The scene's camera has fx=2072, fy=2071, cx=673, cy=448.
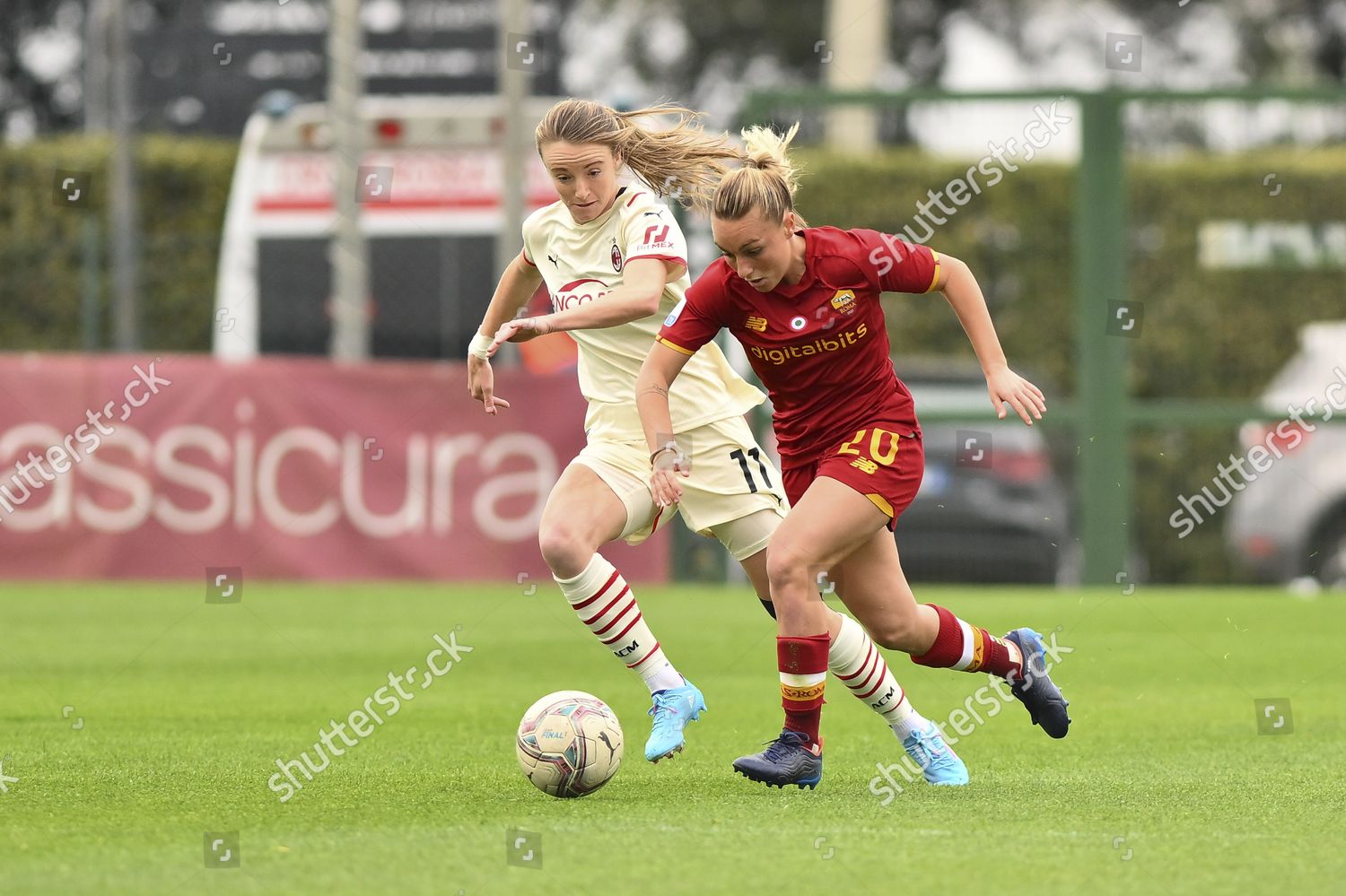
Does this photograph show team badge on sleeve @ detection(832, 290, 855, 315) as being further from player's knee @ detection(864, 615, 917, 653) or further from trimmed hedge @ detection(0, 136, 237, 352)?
trimmed hedge @ detection(0, 136, 237, 352)

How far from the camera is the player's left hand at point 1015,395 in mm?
5891

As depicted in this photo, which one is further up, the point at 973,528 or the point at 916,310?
the point at 916,310

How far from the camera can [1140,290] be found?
15031 millimetres

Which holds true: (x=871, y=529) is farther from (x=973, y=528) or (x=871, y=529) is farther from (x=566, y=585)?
(x=973, y=528)

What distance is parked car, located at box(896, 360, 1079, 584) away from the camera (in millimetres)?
14727

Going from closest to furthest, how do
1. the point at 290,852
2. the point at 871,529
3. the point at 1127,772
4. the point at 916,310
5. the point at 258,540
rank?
the point at 290,852
the point at 871,529
the point at 1127,772
the point at 258,540
the point at 916,310

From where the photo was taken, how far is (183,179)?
21484 mm

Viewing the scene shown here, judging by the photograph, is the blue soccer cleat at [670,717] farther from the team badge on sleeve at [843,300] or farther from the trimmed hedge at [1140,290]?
the trimmed hedge at [1140,290]

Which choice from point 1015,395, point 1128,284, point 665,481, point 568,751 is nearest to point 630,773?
point 568,751

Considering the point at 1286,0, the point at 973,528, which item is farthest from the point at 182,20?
the point at 973,528

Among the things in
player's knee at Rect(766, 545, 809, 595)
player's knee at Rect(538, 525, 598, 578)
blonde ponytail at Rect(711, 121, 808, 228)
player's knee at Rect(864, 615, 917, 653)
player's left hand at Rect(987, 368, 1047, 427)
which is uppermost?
blonde ponytail at Rect(711, 121, 808, 228)

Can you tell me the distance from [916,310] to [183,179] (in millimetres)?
9373

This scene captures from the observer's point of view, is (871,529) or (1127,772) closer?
(871,529)

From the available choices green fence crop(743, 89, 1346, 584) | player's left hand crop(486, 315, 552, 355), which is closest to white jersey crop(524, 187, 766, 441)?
player's left hand crop(486, 315, 552, 355)
